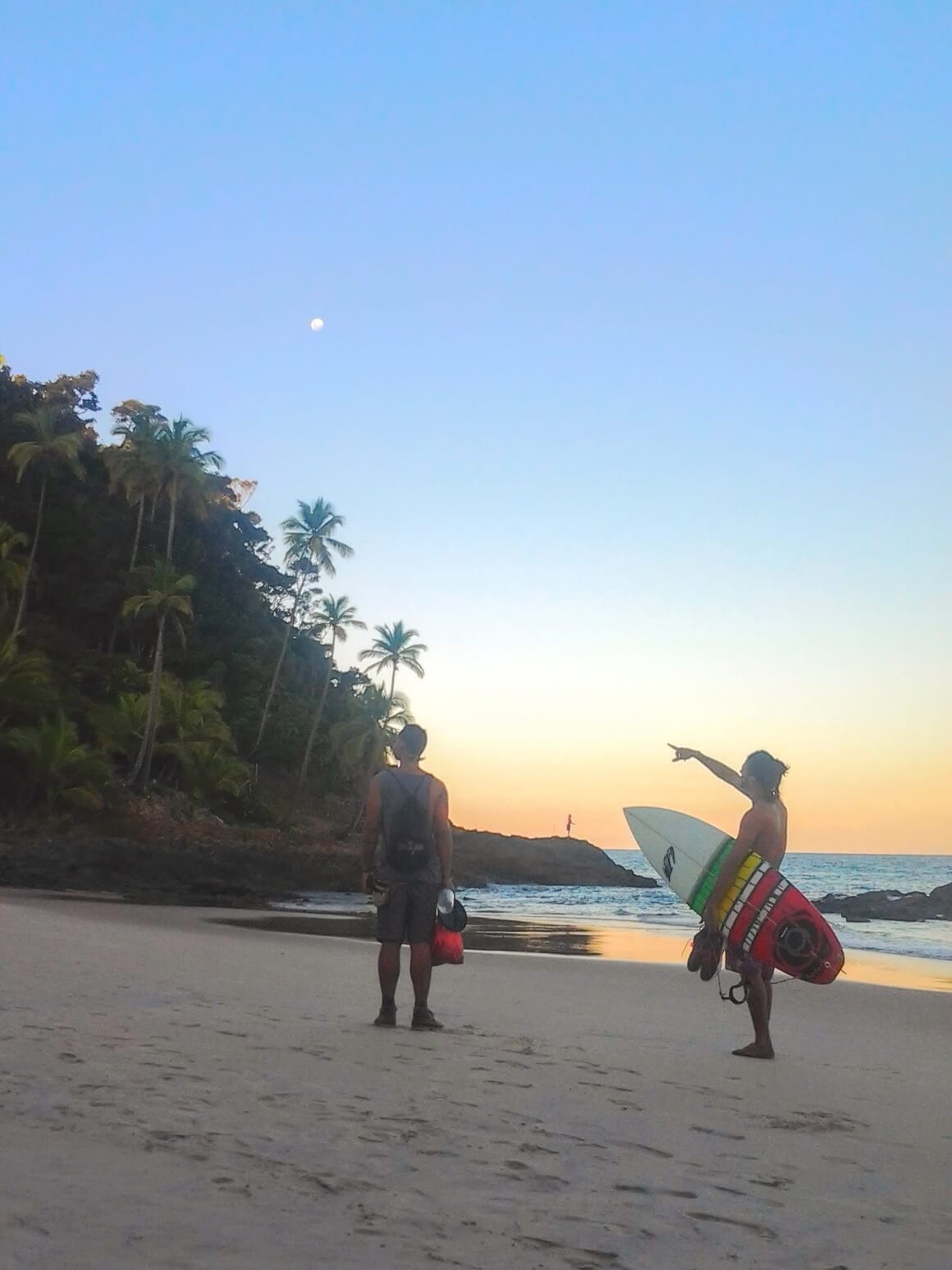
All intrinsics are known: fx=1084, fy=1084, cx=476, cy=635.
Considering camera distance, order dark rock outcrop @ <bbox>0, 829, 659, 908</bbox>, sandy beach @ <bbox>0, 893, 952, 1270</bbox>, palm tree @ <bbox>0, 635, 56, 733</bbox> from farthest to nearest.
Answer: palm tree @ <bbox>0, 635, 56, 733</bbox> → dark rock outcrop @ <bbox>0, 829, 659, 908</bbox> → sandy beach @ <bbox>0, 893, 952, 1270</bbox>

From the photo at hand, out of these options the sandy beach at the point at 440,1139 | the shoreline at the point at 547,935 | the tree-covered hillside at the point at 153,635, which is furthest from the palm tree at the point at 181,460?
the sandy beach at the point at 440,1139

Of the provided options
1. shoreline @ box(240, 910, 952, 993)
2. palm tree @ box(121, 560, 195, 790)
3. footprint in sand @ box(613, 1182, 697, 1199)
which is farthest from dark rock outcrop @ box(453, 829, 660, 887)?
footprint in sand @ box(613, 1182, 697, 1199)

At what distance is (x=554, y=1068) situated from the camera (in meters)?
5.00

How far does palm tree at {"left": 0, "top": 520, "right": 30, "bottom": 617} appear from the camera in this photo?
36656mm

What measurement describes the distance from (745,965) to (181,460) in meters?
37.4

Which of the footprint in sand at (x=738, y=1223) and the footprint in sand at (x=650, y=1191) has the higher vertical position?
the footprint in sand at (x=738, y=1223)

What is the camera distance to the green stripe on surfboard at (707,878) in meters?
7.03

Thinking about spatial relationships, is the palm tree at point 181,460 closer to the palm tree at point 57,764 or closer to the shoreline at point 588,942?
the palm tree at point 57,764

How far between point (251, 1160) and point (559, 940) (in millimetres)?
14135

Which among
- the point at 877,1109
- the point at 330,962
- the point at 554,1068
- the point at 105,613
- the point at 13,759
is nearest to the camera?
the point at 877,1109

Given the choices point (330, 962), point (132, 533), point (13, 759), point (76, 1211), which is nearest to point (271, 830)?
point (13, 759)

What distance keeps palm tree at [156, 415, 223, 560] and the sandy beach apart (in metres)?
34.9

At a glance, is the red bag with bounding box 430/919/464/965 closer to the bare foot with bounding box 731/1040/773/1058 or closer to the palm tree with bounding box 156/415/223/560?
the bare foot with bounding box 731/1040/773/1058

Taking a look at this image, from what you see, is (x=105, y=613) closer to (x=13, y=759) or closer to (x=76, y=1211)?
(x=13, y=759)
